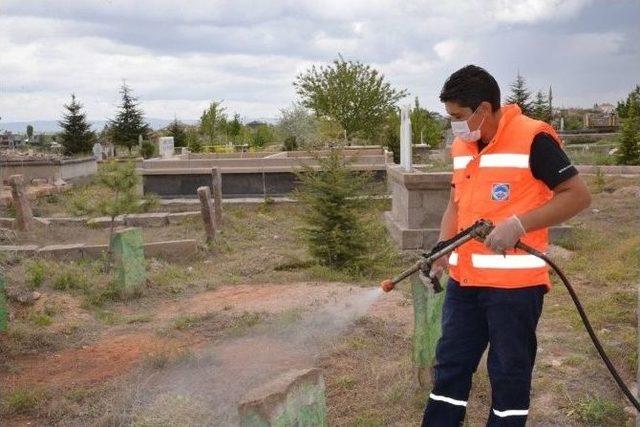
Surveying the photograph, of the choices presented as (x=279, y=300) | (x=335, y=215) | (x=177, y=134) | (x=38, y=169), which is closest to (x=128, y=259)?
(x=279, y=300)

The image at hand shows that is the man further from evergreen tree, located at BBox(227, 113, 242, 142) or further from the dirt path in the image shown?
evergreen tree, located at BBox(227, 113, 242, 142)

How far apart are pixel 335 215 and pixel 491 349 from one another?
558 centimetres

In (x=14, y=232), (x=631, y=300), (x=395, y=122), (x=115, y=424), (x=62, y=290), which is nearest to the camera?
(x=115, y=424)

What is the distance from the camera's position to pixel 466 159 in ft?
11.0

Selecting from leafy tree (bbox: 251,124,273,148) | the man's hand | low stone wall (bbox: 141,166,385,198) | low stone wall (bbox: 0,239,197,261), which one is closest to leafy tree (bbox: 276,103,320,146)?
leafy tree (bbox: 251,124,273,148)

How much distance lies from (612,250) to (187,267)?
611 cm

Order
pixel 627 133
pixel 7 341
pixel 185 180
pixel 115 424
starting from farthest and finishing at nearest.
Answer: pixel 627 133 < pixel 185 180 < pixel 7 341 < pixel 115 424

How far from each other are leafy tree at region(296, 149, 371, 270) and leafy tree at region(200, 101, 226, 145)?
28.6m

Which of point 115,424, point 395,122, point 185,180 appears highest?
point 395,122

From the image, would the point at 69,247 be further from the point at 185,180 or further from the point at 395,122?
the point at 395,122

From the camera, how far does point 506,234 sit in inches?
116

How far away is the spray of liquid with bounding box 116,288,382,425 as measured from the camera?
4320mm

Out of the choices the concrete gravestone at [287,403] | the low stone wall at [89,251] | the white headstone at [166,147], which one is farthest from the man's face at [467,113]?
the white headstone at [166,147]

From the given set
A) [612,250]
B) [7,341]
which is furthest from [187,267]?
[612,250]
